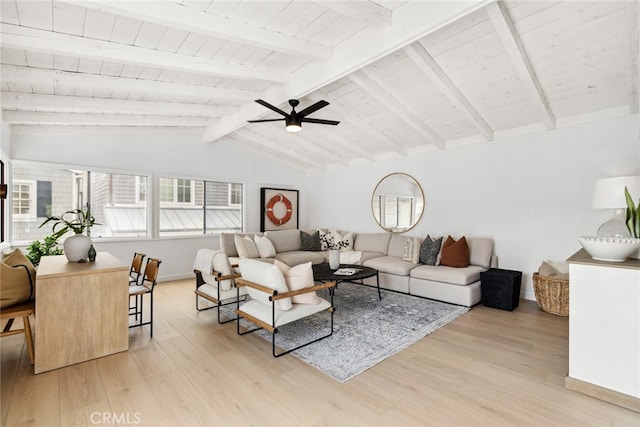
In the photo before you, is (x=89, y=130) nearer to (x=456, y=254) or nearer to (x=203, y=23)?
(x=203, y=23)

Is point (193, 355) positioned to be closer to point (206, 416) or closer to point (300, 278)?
point (206, 416)

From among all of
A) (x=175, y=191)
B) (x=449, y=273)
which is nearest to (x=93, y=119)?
(x=175, y=191)

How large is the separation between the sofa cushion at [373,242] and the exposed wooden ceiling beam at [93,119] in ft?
12.3

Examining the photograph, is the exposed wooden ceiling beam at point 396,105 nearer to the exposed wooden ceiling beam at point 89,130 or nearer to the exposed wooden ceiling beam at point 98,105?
the exposed wooden ceiling beam at point 98,105

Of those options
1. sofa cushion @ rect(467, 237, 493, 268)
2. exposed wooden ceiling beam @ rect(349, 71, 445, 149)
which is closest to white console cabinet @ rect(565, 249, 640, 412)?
sofa cushion @ rect(467, 237, 493, 268)

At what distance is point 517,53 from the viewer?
9.49ft

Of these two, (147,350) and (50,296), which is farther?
(147,350)

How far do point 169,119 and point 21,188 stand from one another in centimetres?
243

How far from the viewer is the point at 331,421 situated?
1910mm

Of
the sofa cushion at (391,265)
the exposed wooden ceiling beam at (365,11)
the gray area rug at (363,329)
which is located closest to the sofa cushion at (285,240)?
the sofa cushion at (391,265)

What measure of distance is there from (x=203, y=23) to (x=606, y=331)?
382 centimetres

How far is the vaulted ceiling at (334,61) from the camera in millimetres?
2466

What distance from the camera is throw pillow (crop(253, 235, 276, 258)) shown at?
18.5 feet

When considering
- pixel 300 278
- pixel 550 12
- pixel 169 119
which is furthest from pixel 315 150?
pixel 550 12
